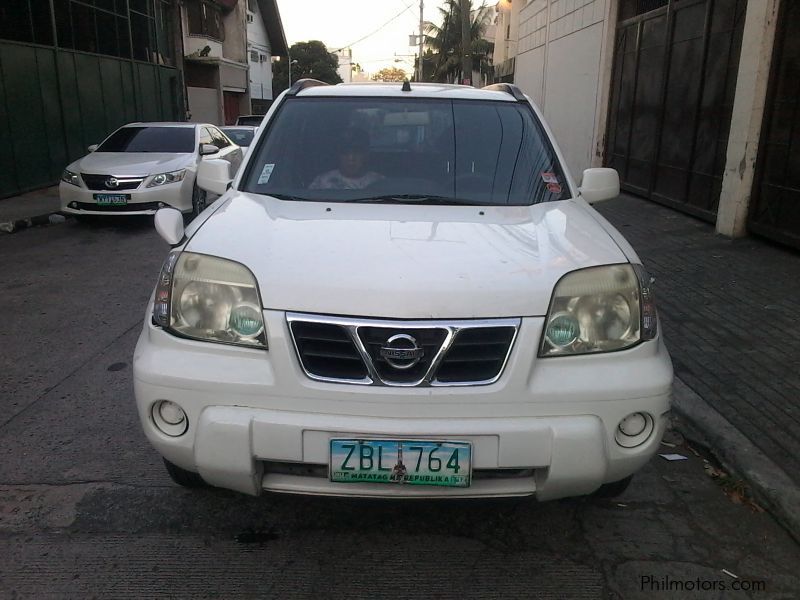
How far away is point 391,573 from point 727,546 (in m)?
1.35

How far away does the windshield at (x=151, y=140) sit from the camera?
1062cm

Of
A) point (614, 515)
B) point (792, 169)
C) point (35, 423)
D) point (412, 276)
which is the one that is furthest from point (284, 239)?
point (792, 169)

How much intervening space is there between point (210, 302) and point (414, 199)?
3.89 feet

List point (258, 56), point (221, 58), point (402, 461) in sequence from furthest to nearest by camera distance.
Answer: point (258, 56) < point (221, 58) < point (402, 461)

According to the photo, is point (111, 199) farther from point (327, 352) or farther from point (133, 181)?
point (327, 352)

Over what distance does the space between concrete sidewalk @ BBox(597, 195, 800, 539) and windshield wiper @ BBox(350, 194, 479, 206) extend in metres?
1.78

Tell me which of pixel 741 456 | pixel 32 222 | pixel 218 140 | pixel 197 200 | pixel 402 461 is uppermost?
pixel 218 140

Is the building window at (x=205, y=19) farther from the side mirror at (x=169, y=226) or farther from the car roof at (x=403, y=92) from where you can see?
the side mirror at (x=169, y=226)

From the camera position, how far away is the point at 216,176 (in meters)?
3.84

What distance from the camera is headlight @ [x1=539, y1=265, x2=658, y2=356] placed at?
2439 millimetres

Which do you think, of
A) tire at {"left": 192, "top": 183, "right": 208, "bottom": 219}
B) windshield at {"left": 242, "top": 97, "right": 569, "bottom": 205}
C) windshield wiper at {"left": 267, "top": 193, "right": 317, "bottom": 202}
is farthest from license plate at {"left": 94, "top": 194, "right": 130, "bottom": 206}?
windshield wiper at {"left": 267, "top": 193, "right": 317, "bottom": 202}

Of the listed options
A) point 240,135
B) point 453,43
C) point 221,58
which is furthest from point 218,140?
point 453,43

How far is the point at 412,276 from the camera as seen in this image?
7.86 ft

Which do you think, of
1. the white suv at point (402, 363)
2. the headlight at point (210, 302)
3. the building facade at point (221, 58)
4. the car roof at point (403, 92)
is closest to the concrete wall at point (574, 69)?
the car roof at point (403, 92)
